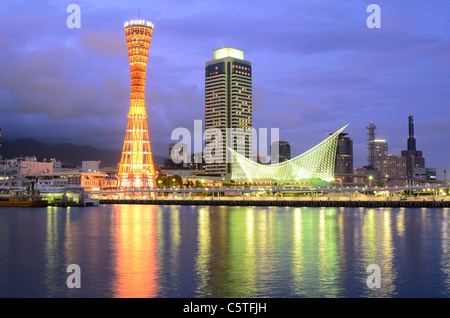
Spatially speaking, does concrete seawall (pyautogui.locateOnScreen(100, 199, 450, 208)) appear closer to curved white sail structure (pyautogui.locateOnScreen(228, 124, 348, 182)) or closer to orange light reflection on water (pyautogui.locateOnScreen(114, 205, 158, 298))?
curved white sail structure (pyautogui.locateOnScreen(228, 124, 348, 182))

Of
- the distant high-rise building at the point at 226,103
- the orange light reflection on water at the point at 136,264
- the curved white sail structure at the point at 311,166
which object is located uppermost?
the distant high-rise building at the point at 226,103

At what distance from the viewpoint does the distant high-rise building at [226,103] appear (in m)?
192

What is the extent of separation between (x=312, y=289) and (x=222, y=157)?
17642cm

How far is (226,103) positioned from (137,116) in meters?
98.1

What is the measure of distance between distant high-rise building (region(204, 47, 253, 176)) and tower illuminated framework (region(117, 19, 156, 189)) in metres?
88.3

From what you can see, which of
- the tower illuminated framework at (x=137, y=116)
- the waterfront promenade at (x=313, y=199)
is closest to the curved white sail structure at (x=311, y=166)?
the waterfront promenade at (x=313, y=199)

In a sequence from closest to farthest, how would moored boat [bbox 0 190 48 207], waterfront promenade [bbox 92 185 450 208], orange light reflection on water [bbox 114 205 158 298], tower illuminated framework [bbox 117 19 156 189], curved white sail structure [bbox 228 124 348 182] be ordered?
orange light reflection on water [bbox 114 205 158 298]
moored boat [bbox 0 190 48 207]
waterfront promenade [bbox 92 185 450 208]
tower illuminated framework [bbox 117 19 156 189]
curved white sail structure [bbox 228 124 348 182]

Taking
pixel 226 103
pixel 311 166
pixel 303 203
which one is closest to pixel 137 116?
pixel 303 203

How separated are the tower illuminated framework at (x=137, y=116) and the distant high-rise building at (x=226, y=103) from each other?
290ft

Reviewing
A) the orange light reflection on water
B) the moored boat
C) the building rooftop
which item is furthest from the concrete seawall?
the building rooftop

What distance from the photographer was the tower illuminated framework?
95375 mm

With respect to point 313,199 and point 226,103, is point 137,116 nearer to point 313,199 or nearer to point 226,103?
point 313,199

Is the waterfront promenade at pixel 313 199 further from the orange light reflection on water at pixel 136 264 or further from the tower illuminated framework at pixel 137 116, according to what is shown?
the orange light reflection on water at pixel 136 264
